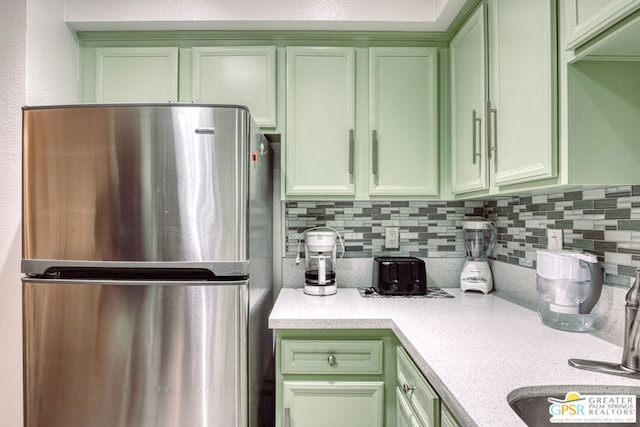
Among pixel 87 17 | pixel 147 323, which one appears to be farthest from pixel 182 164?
pixel 87 17

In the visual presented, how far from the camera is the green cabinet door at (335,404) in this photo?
133 cm

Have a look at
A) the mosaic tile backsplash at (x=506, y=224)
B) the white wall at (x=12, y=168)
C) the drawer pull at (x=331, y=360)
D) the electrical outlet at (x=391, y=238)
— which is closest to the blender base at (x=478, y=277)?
Answer: the mosaic tile backsplash at (x=506, y=224)

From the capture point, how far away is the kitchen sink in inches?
30.6

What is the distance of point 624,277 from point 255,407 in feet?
4.26

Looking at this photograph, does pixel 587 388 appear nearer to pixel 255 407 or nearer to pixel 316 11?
pixel 255 407

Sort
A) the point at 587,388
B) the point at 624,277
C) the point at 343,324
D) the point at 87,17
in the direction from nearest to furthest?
the point at 587,388 → the point at 624,277 → the point at 343,324 → the point at 87,17

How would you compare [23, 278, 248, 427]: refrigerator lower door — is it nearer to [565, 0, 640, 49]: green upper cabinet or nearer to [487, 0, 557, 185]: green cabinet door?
[487, 0, 557, 185]: green cabinet door

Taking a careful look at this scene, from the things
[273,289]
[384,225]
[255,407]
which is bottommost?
[255,407]

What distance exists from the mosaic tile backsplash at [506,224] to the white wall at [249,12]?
90 cm

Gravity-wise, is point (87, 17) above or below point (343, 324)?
above

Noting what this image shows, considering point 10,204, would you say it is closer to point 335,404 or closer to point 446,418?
point 335,404

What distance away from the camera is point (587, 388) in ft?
2.61

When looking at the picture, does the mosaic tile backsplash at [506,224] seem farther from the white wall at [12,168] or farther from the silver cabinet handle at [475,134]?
the white wall at [12,168]

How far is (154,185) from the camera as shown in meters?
1.17
